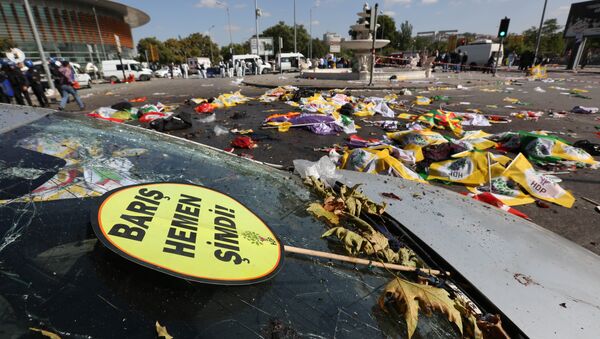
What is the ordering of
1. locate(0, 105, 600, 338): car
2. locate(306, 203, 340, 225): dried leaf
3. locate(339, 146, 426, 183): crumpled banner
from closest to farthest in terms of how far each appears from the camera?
locate(0, 105, 600, 338): car < locate(306, 203, 340, 225): dried leaf < locate(339, 146, 426, 183): crumpled banner

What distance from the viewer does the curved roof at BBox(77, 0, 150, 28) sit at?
44.6 meters

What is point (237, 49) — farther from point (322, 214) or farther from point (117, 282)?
point (117, 282)

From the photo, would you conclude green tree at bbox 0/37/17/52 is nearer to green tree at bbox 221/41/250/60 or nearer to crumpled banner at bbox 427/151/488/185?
green tree at bbox 221/41/250/60

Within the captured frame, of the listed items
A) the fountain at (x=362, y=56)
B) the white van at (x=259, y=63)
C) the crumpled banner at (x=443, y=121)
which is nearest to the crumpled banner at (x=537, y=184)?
the crumpled banner at (x=443, y=121)

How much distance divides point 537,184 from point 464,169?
0.83 metres

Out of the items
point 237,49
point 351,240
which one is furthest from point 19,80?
point 237,49

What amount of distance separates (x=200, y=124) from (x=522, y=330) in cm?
775

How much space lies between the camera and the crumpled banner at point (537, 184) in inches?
144

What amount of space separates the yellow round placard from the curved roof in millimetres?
56771

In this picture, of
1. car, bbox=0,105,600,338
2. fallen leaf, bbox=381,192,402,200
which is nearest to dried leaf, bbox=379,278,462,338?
car, bbox=0,105,600,338

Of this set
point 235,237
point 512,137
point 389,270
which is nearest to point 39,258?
point 235,237

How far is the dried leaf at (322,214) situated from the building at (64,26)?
4020 cm

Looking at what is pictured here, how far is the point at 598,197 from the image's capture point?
12.3 feet

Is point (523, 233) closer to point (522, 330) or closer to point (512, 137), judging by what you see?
point (522, 330)
